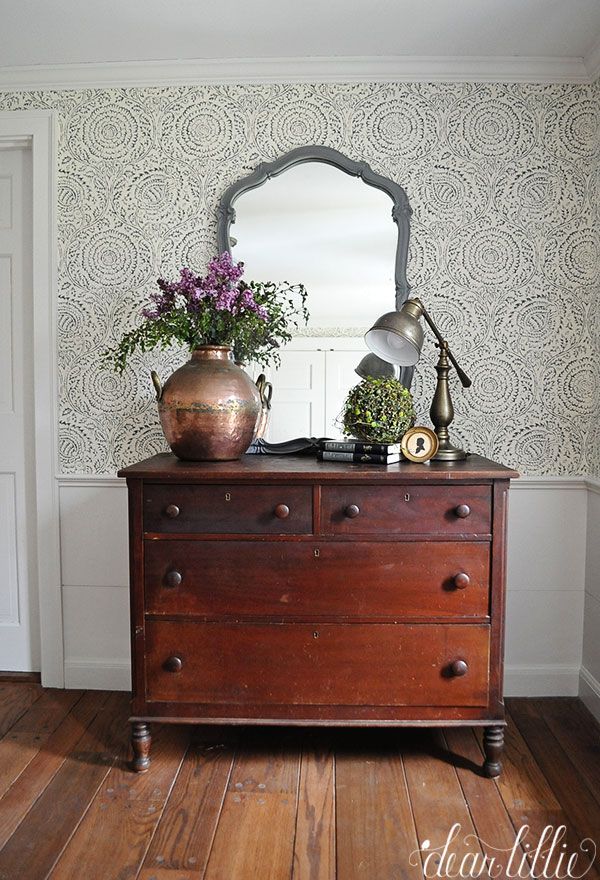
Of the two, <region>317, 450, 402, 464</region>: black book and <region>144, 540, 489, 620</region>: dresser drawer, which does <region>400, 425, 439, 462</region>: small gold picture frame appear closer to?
<region>317, 450, 402, 464</region>: black book

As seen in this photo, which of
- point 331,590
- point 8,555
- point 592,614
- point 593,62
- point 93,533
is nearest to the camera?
point 331,590

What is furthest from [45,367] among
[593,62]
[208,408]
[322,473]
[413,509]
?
[593,62]

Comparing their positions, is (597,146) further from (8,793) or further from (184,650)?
(8,793)

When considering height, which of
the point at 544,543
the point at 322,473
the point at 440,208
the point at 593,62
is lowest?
the point at 544,543

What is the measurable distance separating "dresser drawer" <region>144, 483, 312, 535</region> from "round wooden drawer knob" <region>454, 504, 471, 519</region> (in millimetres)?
435

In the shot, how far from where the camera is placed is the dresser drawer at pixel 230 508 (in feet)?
6.78

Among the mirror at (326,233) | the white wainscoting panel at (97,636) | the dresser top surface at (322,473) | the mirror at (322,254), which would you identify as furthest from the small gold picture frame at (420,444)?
the white wainscoting panel at (97,636)

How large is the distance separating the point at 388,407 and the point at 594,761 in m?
1.28

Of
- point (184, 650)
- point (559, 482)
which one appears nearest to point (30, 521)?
point (184, 650)

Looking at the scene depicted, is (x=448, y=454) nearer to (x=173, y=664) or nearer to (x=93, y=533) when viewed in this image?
(x=173, y=664)

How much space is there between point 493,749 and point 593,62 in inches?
92.7

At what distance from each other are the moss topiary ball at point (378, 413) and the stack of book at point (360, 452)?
0.04 metres

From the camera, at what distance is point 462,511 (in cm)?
204

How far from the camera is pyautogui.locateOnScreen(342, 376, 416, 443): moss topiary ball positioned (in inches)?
86.6
